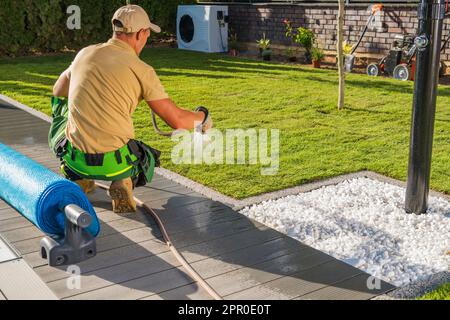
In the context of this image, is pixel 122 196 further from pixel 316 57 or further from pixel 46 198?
pixel 316 57

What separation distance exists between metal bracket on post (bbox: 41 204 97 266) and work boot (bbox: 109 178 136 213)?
895 millimetres

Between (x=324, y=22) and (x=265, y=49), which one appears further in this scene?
(x=265, y=49)

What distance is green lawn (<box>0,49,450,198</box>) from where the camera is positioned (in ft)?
19.5

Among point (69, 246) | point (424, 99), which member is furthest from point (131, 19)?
point (424, 99)

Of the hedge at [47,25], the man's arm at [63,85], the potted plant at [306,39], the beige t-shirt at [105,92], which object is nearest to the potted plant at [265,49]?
the potted plant at [306,39]

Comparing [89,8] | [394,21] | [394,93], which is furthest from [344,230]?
[89,8]

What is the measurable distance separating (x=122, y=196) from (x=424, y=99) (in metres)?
2.56

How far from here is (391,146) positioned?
22.6 ft

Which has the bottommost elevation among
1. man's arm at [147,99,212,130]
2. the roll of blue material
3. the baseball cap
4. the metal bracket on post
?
the metal bracket on post

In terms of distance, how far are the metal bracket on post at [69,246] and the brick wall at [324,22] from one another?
1023cm

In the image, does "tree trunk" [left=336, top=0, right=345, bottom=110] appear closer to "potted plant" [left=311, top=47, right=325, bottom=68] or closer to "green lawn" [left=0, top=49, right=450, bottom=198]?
"green lawn" [left=0, top=49, right=450, bottom=198]

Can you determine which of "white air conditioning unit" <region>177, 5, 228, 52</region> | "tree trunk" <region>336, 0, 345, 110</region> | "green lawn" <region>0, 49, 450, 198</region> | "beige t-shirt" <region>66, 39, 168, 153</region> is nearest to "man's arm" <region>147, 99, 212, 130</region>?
"beige t-shirt" <region>66, 39, 168, 153</region>

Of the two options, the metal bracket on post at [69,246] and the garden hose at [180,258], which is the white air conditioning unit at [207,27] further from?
the metal bracket on post at [69,246]

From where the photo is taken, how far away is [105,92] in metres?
4.46
